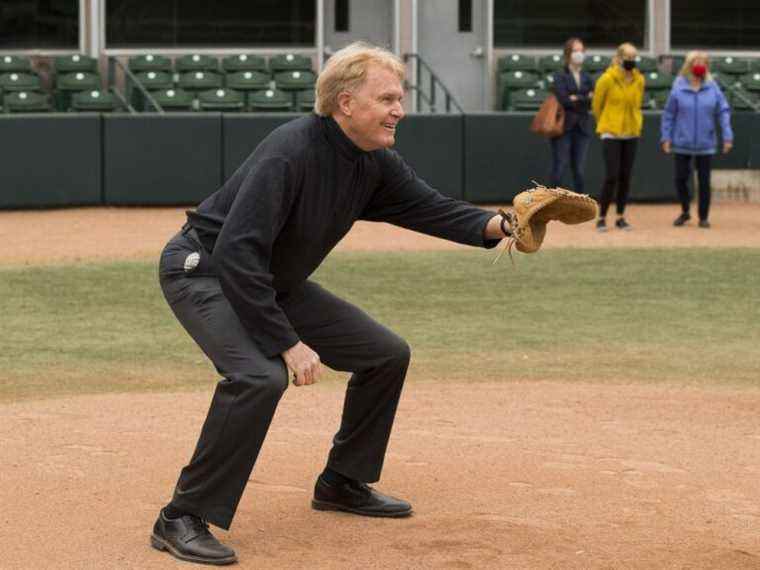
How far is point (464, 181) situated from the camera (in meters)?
20.0

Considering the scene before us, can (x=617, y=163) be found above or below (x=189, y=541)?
above

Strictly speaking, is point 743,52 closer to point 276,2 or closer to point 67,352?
point 276,2

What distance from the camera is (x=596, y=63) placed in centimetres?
2320

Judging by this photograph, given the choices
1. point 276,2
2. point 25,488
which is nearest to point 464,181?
point 276,2

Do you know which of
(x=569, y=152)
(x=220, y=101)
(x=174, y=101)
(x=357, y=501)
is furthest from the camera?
(x=220, y=101)

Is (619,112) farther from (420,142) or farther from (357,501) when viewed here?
(357,501)

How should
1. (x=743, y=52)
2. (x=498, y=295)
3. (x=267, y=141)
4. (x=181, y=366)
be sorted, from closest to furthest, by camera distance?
(x=267, y=141) < (x=181, y=366) < (x=498, y=295) < (x=743, y=52)

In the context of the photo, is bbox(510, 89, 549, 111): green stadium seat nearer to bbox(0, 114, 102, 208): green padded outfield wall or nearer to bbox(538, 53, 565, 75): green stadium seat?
bbox(538, 53, 565, 75): green stadium seat

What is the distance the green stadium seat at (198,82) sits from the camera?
21.4 metres

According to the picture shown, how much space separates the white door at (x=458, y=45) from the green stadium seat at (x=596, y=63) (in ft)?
5.27

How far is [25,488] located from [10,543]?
33.2 inches

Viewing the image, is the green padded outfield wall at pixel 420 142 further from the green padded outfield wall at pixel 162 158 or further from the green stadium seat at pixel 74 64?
the green stadium seat at pixel 74 64

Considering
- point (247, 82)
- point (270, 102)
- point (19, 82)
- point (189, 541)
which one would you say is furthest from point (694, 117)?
point (189, 541)

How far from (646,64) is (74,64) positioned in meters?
8.13
